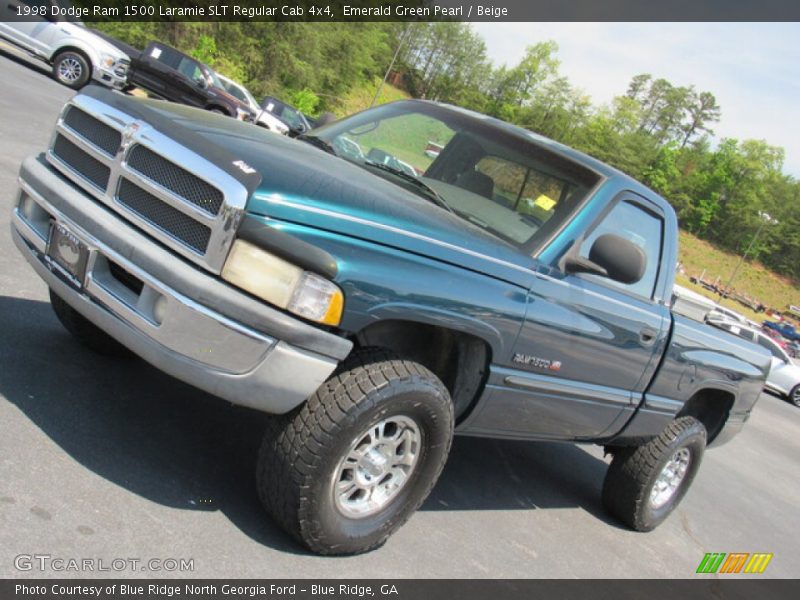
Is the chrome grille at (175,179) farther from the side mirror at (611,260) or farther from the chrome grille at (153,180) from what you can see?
the side mirror at (611,260)

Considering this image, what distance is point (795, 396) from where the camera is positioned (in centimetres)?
2016

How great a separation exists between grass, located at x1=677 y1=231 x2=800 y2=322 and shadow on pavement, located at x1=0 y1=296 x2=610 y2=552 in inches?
3534

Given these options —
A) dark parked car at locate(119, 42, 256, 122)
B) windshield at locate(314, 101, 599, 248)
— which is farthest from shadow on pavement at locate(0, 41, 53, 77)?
windshield at locate(314, 101, 599, 248)

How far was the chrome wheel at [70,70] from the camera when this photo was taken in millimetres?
17625

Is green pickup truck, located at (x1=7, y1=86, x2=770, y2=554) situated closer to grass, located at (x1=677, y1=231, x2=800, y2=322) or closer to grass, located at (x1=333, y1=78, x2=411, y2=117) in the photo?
grass, located at (x1=333, y1=78, x2=411, y2=117)

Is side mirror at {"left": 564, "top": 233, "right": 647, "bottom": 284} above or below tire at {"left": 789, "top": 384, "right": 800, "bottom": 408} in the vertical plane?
above

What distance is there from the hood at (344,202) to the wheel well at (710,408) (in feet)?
9.07

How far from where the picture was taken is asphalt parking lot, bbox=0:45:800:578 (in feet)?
9.90

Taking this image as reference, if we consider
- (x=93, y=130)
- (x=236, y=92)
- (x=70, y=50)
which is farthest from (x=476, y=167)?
(x=236, y=92)

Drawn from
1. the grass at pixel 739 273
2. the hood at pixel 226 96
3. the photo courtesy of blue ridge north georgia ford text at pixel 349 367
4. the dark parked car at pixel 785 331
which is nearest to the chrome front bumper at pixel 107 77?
the hood at pixel 226 96

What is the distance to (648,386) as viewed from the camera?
4828 millimetres

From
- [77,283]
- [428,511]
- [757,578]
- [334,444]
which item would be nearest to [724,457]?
[757,578]

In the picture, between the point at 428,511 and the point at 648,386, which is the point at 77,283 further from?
the point at 648,386

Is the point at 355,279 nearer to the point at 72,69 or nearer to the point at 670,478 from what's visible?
the point at 670,478
